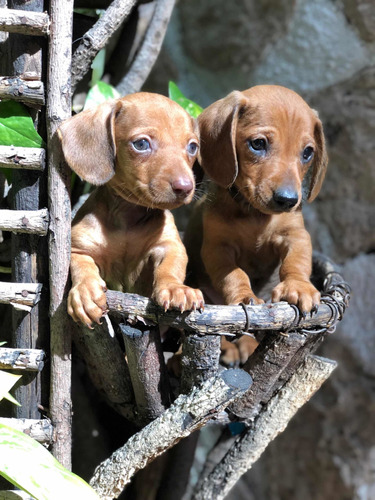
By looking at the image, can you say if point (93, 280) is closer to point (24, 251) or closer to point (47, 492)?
point (24, 251)

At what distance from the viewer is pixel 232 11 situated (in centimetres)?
321

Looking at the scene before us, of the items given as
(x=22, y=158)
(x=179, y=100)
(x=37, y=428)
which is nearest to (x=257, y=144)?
(x=179, y=100)

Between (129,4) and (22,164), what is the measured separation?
60cm

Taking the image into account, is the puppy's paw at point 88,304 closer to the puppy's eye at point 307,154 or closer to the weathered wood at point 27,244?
the weathered wood at point 27,244

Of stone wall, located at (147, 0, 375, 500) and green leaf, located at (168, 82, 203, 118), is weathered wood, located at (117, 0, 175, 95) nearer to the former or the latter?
green leaf, located at (168, 82, 203, 118)

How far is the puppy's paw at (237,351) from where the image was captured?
235 cm

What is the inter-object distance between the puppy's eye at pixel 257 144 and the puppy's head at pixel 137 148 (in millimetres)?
195

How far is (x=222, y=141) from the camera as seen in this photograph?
82.4 inches

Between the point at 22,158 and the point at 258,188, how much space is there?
73cm

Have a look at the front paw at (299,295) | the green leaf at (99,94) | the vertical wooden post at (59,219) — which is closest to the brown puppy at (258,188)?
the front paw at (299,295)

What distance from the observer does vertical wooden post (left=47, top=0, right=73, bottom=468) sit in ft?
5.58

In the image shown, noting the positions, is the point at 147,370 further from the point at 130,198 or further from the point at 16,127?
the point at 16,127

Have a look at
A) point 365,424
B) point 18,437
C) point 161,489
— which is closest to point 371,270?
point 365,424

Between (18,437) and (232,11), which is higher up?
Result: (232,11)
